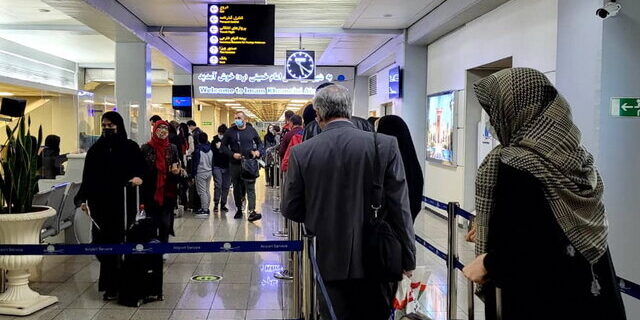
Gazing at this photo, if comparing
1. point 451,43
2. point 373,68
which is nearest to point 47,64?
point 373,68

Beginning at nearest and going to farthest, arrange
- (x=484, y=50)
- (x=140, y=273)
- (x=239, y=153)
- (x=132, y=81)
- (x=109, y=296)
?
(x=140, y=273), (x=109, y=296), (x=484, y=50), (x=239, y=153), (x=132, y=81)

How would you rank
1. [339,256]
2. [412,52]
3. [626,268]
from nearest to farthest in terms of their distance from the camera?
1. [339,256]
2. [626,268]
3. [412,52]

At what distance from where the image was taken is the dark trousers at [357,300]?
259cm

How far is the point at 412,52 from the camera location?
455 inches

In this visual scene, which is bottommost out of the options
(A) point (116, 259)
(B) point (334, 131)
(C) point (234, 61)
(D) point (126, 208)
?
(A) point (116, 259)

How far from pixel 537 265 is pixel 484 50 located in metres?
7.12

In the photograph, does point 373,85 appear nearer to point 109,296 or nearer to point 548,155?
point 109,296

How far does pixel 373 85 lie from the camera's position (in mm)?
17500

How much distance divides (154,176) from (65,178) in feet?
9.09

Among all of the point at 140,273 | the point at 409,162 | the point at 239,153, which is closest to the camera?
the point at 409,162

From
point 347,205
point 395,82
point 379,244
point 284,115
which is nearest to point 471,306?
point 379,244

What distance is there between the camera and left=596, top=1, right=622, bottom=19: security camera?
14.3ft

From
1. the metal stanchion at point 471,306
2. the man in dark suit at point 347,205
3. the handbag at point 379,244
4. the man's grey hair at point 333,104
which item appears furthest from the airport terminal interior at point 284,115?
the man's grey hair at point 333,104

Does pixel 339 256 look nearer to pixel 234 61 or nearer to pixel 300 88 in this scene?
pixel 234 61
